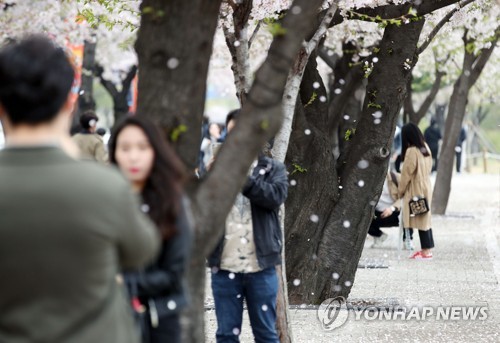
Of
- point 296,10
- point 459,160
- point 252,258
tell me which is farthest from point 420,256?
point 459,160

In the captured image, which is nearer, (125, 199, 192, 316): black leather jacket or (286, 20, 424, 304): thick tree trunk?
(125, 199, 192, 316): black leather jacket

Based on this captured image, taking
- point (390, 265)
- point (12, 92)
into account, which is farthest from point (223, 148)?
point (390, 265)

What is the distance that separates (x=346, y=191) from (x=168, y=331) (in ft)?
20.2

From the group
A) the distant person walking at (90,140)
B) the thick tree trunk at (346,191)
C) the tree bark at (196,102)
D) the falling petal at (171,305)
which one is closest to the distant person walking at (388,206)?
the thick tree trunk at (346,191)

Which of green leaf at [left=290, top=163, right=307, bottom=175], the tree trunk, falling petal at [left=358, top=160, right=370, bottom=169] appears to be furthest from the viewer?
the tree trunk

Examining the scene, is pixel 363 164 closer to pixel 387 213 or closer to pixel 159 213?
pixel 387 213

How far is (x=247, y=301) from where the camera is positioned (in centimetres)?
615

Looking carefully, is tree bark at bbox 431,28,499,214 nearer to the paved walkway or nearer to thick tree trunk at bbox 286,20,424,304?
the paved walkway

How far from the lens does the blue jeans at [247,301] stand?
239 inches

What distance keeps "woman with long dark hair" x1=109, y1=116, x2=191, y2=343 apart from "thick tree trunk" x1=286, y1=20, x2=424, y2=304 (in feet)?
19.4

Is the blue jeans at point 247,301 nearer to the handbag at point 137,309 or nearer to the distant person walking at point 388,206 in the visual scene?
the handbag at point 137,309

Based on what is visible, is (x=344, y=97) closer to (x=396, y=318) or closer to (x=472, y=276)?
(x=472, y=276)

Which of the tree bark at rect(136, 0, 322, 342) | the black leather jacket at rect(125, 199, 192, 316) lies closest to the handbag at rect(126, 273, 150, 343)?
the black leather jacket at rect(125, 199, 192, 316)

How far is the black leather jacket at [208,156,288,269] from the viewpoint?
596cm
